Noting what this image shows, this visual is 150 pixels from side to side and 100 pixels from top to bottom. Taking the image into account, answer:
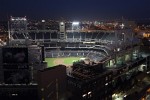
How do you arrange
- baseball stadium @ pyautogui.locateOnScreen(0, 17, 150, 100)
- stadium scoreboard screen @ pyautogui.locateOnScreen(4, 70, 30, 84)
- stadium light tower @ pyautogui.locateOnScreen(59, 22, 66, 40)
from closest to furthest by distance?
baseball stadium @ pyautogui.locateOnScreen(0, 17, 150, 100) < stadium scoreboard screen @ pyautogui.locateOnScreen(4, 70, 30, 84) < stadium light tower @ pyautogui.locateOnScreen(59, 22, 66, 40)

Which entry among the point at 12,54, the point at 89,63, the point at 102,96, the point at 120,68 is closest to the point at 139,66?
the point at 120,68

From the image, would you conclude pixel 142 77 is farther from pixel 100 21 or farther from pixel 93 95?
pixel 100 21

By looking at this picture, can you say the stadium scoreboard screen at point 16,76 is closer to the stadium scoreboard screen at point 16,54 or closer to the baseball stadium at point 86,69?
the baseball stadium at point 86,69

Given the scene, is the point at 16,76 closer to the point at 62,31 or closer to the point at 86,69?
the point at 86,69

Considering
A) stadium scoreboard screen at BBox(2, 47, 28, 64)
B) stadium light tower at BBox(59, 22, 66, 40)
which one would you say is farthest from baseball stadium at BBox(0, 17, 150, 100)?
stadium light tower at BBox(59, 22, 66, 40)

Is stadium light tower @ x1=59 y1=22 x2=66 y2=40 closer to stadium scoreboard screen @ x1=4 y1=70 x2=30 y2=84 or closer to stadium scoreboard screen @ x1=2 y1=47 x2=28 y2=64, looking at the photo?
stadium scoreboard screen @ x1=2 y1=47 x2=28 y2=64

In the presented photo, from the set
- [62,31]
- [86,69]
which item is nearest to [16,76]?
[86,69]

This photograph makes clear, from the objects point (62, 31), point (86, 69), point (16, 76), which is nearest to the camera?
point (16, 76)

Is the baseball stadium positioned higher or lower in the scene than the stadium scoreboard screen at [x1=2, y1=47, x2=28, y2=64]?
lower

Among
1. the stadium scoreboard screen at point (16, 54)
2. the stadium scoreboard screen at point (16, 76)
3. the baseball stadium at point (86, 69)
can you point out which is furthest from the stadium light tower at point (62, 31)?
the stadium scoreboard screen at point (16, 76)
